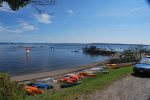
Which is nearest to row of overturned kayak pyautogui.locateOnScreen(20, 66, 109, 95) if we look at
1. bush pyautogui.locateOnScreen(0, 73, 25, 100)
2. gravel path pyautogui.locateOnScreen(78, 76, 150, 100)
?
gravel path pyautogui.locateOnScreen(78, 76, 150, 100)

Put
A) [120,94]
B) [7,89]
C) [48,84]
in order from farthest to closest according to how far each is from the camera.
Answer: [48,84] < [120,94] < [7,89]

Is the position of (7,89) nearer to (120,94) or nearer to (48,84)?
(120,94)

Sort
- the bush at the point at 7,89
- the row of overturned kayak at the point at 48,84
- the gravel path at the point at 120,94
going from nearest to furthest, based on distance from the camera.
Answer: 1. the bush at the point at 7,89
2. the gravel path at the point at 120,94
3. the row of overturned kayak at the point at 48,84

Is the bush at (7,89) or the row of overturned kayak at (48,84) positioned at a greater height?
the bush at (7,89)

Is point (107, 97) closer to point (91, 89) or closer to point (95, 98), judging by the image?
point (95, 98)

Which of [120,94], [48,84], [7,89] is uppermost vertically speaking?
[7,89]

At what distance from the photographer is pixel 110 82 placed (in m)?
14.8

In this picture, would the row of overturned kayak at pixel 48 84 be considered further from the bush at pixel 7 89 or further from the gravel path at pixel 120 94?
the bush at pixel 7 89

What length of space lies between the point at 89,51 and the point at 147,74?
90.5 meters

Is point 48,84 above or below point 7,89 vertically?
below

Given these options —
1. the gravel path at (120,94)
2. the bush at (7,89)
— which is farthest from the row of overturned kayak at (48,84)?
the bush at (7,89)

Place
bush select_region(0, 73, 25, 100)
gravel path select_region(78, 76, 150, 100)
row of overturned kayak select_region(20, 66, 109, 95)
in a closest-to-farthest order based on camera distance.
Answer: bush select_region(0, 73, 25, 100), gravel path select_region(78, 76, 150, 100), row of overturned kayak select_region(20, 66, 109, 95)

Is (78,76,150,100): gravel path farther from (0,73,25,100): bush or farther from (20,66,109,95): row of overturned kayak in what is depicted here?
(20,66,109,95): row of overturned kayak

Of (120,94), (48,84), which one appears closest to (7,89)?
(120,94)
